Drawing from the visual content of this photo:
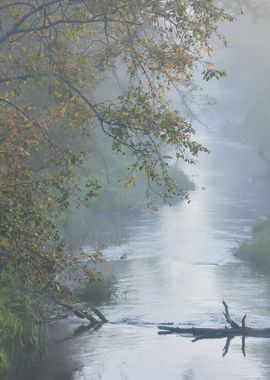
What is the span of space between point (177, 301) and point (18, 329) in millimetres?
9669

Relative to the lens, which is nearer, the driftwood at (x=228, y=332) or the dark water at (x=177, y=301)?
the dark water at (x=177, y=301)

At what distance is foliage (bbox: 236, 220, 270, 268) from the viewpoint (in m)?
36.9

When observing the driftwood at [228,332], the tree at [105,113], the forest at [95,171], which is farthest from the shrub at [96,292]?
the tree at [105,113]

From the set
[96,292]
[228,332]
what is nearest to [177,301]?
[96,292]

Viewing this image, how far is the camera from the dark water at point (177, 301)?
21.3 m

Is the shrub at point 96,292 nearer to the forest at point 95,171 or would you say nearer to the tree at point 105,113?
the forest at point 95,171

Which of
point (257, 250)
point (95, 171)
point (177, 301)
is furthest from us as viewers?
point (95, 171)

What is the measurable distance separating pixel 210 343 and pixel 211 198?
34.8 meters

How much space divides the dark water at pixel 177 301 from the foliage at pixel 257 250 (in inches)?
25.5

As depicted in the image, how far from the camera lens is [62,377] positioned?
20531 millimetres

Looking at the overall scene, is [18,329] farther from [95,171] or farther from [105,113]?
[95,171]

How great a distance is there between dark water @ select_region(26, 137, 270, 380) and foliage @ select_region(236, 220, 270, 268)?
2.13 feet

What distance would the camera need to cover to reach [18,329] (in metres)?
20.9

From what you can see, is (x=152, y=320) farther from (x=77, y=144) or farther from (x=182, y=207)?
(x=182, y=207)
